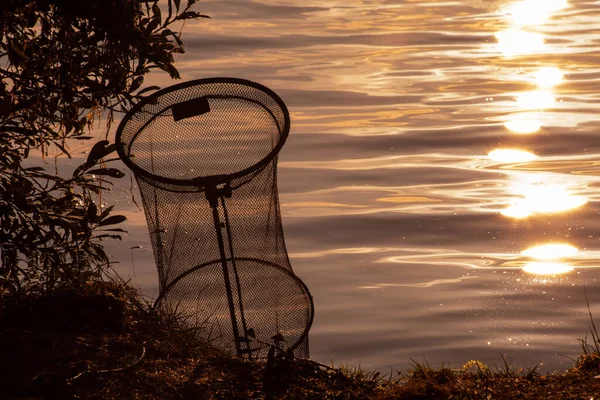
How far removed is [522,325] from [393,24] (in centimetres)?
1285

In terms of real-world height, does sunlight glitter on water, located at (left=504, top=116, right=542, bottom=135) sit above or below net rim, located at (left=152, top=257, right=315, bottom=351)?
above

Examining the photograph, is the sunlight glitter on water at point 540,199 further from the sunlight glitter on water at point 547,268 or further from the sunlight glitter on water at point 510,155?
the sunlight glitter on water at point 547,268

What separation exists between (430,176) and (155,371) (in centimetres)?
740

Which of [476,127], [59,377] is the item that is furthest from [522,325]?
[476,127]

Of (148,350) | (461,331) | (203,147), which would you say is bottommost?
(461,331)

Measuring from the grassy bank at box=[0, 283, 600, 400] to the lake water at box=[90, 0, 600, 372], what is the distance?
2473mm

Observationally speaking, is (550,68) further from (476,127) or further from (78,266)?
(78,266)

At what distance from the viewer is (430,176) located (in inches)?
494

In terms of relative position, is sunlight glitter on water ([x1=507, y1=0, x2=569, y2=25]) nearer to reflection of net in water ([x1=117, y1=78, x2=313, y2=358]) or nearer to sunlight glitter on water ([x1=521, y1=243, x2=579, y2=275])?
sunlight glitter on water ([x1=521, y1=243, x2=579, y2=275])

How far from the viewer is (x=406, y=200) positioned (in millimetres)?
11805

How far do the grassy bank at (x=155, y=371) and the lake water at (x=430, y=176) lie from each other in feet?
8.11

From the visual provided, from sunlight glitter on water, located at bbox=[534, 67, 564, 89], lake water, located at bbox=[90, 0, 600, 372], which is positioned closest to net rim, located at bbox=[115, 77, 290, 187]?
lake water, located at bbox=[90, 0, 600, 372]

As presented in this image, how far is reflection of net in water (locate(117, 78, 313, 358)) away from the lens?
675cm

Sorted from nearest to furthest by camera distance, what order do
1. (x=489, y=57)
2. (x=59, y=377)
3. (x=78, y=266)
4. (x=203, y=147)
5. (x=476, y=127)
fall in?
(x=59, y=377) → (x=78, y=266) → (x=203, y=147) → (x=476, y=127) → (x=489, y=57)
